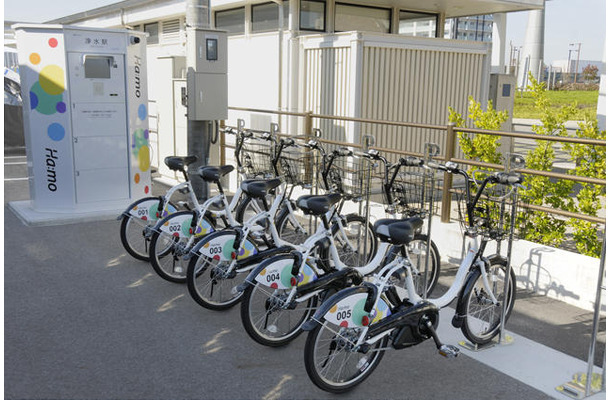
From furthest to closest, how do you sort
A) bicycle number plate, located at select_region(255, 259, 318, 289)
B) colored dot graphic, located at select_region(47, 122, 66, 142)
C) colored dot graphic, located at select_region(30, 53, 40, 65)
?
colored dot graphic, located at select_region(47, 122, 66, 142)
colored dot graphic, located at select_region(30, 53, 40, 65)
bicycle number plate, located at select_region(255, 259, 318, 289)

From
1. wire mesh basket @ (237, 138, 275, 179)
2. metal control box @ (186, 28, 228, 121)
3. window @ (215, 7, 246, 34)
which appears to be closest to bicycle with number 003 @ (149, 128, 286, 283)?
wire mesh basket @ (237, 138, 275, 179)

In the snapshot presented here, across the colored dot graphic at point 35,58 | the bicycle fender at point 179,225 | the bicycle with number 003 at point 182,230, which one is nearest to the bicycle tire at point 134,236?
the bicycle with number 003 at point 182,230

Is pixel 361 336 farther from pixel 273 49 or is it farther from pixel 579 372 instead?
pixel 273 49

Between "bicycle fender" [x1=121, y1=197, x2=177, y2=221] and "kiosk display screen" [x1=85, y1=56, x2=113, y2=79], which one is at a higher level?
"kiosk display screen" [x1=85, y1=56, x2=113, y2=79]

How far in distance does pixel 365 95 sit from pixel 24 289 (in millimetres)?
5640

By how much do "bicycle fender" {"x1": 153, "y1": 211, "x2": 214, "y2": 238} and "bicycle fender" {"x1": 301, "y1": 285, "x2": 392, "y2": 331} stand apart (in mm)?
1958

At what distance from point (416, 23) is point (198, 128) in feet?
17.1

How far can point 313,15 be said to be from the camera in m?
9.41

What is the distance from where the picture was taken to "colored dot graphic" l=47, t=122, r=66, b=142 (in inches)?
266

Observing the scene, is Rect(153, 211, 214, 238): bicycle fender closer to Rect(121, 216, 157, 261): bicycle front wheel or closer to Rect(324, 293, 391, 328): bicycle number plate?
Rect(121, 216, 157, 261): bicycle front wheel

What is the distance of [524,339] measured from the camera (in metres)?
4.06

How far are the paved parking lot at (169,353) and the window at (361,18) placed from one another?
6.08 m

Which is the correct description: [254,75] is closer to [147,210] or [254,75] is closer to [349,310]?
[147,210]

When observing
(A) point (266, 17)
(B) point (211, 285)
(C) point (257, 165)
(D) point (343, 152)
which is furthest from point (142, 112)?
(B) point (211, 285)
